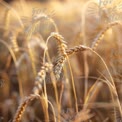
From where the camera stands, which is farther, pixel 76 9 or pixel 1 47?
pixel 76 9

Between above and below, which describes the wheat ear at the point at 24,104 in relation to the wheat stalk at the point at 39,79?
below

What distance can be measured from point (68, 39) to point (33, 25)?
3.46 ft

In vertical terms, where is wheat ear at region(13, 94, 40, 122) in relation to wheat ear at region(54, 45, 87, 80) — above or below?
below

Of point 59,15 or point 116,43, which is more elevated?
point 59,15

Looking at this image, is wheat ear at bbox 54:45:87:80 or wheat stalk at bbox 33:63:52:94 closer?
wheat stalk at bbox 33:63:52:94

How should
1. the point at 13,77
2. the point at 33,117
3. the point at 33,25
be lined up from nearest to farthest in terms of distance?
the point at 33,25, the point at 33,117, the point at 13,77

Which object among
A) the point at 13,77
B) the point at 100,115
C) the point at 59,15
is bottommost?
the point at 100,115

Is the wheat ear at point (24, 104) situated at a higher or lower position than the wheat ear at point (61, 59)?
lower

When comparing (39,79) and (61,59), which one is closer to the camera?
(39,79)

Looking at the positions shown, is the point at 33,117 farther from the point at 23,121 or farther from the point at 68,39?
the point at 68,39

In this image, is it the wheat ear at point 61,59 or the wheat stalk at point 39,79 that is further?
the wheat ear at point 61,59

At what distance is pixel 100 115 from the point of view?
1.33 metres

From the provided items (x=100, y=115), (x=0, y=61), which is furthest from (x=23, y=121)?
(x=0, y=61)

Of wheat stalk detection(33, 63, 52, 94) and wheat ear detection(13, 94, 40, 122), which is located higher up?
wheat stalk detection(33, 63, 52, 94)
